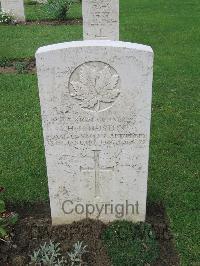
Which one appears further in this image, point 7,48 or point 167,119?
point 7,48

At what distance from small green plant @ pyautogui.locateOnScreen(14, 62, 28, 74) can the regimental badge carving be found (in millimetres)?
5943

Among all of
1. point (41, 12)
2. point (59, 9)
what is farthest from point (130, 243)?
point (41, 12)

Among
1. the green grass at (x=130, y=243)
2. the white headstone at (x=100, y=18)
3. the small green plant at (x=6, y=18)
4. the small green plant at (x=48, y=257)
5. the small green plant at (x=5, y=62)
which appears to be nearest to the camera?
the small green plant at (x=48, y=257)

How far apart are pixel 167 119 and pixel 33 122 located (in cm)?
199

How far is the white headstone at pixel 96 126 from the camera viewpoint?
3.76 meters

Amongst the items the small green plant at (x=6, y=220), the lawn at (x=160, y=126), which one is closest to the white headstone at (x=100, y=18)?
the lawn at (x=160, y=126)

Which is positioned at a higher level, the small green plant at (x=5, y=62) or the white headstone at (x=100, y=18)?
the white headstone at (x=100, y=18)

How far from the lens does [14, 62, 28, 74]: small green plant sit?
31.7 feet

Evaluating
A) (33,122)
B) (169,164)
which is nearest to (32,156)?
(33,122)

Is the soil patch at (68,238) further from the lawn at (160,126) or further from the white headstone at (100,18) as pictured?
the white headstone at (100,18)

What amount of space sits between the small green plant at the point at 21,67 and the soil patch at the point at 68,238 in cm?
534

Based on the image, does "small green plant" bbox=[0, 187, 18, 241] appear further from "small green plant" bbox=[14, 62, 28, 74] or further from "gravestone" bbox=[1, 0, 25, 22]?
"gravestone" bbox=[1, 0, 25, 22]

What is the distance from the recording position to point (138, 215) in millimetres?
4457

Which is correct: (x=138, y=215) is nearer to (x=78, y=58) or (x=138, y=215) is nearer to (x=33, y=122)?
(x=78, y=58)
